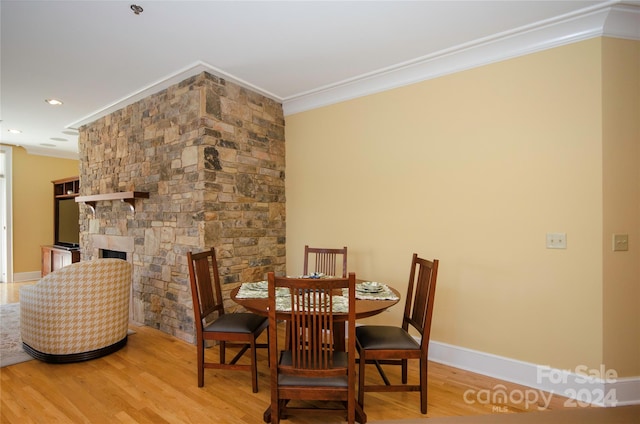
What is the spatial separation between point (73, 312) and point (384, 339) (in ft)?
8.61

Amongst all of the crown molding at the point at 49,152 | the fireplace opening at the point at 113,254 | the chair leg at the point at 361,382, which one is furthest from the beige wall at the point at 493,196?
the crown molding at the point at 49,152

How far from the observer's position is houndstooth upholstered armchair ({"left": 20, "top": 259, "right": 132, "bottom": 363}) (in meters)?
2.68

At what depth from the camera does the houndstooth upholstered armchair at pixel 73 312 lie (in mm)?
2682

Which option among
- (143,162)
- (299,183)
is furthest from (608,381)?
(143,162)

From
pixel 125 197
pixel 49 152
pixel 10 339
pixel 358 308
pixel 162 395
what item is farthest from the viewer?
pixel 49 152

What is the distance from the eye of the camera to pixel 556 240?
92.0 inches

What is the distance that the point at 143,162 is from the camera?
364 cm

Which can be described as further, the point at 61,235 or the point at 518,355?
the point at 61,235

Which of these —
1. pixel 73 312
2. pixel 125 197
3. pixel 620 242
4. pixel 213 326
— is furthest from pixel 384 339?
pixel 125 197

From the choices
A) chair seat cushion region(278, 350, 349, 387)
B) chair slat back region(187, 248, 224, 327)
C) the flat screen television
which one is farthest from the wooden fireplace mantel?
chair seat cushion region(278, 350, 349, 387)

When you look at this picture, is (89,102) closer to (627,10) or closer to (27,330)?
(27,330)

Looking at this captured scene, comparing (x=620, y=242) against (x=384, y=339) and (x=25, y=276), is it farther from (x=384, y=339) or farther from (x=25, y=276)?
(x=25, y=276)

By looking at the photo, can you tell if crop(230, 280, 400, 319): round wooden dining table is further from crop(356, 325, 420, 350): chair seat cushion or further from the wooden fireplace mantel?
the wooden fireplace mantel

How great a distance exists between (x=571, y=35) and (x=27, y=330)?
511cm
